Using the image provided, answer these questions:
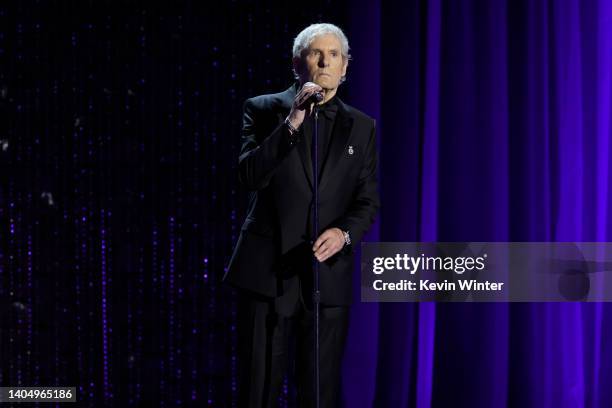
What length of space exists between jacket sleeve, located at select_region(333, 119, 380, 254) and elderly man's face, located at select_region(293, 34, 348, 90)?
0.20 meters

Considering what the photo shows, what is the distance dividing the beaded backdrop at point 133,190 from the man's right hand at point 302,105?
1.42 metres

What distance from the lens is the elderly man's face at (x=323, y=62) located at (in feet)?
6.23

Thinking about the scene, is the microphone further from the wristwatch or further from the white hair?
the wristwatch

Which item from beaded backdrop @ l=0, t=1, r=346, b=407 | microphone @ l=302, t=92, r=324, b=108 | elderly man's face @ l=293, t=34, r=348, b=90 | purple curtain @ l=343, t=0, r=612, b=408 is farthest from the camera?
beaded backdrop @ l=0, t=1, r=346, b=407

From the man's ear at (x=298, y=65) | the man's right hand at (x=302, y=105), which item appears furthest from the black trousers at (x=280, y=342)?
the man's ear at (x=298, y=65)

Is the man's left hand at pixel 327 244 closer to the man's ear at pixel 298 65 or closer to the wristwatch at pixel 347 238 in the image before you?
the wristwatch at pixel 347 238

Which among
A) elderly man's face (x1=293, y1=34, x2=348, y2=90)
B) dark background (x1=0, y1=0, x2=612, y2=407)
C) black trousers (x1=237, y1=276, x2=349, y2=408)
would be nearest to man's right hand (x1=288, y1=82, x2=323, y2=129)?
elderly man's face (x1=293, y1=34, x2=348, y2=90)

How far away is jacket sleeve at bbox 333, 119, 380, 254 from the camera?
76.4 inches

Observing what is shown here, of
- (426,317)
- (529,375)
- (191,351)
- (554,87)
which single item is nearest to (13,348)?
(191,351)

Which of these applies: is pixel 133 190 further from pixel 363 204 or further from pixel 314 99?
pixel 314 99

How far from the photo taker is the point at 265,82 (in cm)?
318

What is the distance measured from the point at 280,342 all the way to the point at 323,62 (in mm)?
682

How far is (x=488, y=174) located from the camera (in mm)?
3066

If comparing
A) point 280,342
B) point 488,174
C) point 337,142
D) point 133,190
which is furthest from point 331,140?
point 133,190
